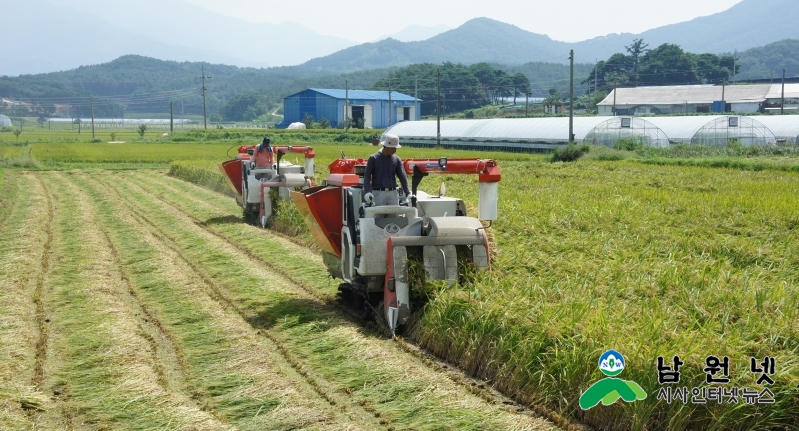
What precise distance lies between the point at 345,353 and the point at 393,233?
1.47 meters

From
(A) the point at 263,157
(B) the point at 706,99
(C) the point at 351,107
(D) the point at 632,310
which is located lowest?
(D) the point at 632,310

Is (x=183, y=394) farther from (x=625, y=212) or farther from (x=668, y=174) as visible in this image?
(x=668, y=174)

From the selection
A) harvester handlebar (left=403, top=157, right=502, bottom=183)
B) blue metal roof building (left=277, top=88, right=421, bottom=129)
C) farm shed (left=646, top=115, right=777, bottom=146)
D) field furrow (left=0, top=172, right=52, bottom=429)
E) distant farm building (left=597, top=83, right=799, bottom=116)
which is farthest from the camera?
blue metal roof building (left=277, top=88, right=421, bottom=129)

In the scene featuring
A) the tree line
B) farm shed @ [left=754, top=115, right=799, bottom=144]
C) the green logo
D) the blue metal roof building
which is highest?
the tree line

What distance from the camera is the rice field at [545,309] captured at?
538 cm

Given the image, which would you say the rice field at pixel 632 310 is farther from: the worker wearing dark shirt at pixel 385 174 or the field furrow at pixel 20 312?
the field furrow at pixel 20 312

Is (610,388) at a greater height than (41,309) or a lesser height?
greater

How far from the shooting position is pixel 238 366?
677cm

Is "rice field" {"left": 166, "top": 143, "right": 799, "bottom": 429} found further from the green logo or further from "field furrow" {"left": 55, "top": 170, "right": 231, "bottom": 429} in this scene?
"field furrow" {"left": 55, "top": 170, "right": 231, "bottom": 429}

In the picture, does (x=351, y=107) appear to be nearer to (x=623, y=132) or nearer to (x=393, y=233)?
(x=623, y=132)

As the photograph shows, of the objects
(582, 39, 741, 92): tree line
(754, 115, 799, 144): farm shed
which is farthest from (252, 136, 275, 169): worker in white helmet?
(582, 39, 741, 92): tree line

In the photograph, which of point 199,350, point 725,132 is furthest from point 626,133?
point 199,350

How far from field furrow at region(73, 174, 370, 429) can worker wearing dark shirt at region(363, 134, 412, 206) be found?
173 centimetres

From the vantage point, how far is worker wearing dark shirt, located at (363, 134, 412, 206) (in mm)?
8195
